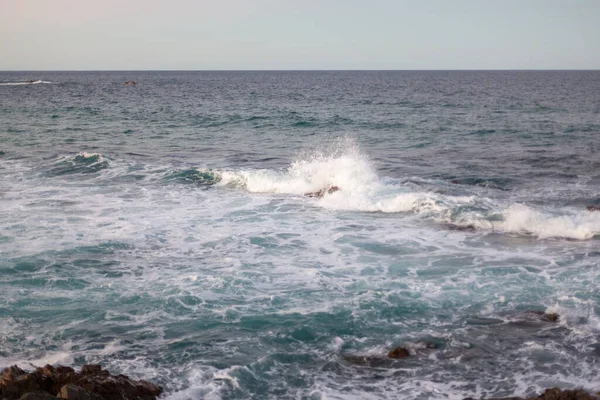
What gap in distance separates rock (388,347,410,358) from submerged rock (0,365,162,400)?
10.5 ft

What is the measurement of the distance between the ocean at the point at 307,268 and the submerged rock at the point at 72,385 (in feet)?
1.55

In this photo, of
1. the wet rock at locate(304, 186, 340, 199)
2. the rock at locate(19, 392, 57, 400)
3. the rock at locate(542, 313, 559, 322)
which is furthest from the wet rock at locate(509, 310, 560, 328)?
the wet rock at locate(304, 186, 340, 199)

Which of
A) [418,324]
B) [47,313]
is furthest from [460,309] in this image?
[47,313]

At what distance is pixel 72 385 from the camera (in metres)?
6.42

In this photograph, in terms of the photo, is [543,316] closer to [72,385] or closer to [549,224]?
[549,224]

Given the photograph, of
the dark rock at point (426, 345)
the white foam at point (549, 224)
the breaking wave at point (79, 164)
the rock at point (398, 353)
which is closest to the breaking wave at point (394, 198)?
the white foam at point (549, 224)

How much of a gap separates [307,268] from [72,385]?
6.47m

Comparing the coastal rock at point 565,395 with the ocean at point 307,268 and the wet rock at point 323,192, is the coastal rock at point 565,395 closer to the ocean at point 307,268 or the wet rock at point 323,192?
the ocean at point 307,268

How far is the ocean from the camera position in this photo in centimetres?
814

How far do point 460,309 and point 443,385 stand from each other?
8.85 ft

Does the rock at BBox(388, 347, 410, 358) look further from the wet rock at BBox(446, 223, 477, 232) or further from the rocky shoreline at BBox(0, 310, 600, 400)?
the wet rock at BBox(446, 223, 477, 232)

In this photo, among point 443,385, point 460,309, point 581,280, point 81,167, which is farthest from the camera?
point 81,167

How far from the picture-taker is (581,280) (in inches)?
447

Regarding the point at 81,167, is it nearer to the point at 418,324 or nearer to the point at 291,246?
the point at 291,246
